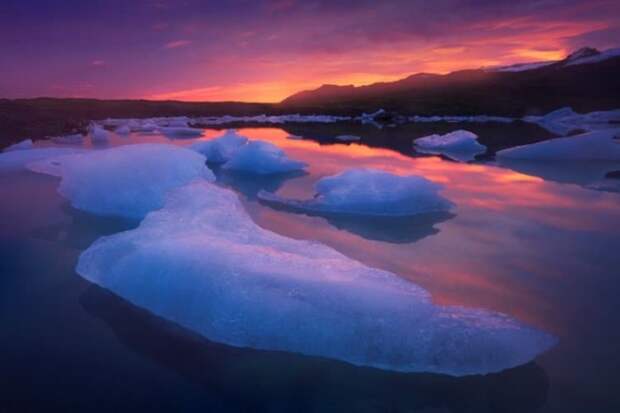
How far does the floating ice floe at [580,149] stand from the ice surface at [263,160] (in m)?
4.66

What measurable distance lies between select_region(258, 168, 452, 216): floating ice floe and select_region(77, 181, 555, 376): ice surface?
185 centimetres

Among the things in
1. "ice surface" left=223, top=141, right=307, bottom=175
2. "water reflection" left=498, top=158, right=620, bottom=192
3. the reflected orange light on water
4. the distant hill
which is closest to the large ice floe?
"ice surface" left=223, top=141, right=307, bottom=175

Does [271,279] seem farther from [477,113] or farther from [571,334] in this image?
[477,113]

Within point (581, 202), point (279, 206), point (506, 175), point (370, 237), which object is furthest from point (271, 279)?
point (506, 175)

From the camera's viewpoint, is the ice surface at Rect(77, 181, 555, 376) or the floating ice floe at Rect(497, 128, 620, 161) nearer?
the ice surface at Rect(77, 181, 555, 376)

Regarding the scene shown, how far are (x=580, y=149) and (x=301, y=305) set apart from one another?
852cm

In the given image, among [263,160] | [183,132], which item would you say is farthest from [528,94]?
[263,160]

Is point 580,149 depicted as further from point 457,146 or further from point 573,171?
point 457,146

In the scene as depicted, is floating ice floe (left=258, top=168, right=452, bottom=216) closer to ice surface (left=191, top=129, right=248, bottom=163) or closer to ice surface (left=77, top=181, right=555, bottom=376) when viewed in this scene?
ice surface (left=77, top=181, right=555, bottom=376)

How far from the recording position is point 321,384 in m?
1.90

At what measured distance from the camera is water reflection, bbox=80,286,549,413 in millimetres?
1768

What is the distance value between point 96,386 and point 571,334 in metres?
2.24

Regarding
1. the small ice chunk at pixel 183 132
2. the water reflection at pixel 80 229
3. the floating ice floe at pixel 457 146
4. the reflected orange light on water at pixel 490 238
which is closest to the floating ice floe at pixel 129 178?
the water reflection at pixel 80 229

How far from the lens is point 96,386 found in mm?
1919
